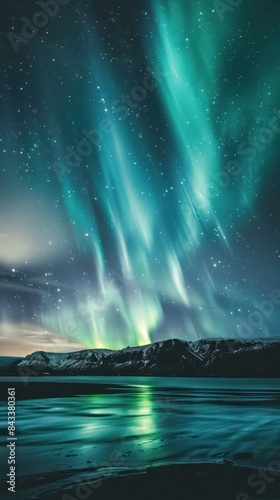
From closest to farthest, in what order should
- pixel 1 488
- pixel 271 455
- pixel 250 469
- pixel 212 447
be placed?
pixel 1 488 < pixel 250 469 < pixel 271 455 < pixel 212 447

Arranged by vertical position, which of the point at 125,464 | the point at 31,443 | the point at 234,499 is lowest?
the point at 234,499

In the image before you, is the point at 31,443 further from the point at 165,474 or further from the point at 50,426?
the point at 165,474

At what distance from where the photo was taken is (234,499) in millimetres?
9602

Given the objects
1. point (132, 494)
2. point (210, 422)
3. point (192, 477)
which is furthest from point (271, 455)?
point (210, 422)

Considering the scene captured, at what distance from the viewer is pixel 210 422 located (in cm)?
2627

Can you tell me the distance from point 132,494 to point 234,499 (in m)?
2.37

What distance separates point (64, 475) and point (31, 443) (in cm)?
726

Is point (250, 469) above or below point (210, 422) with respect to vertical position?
below

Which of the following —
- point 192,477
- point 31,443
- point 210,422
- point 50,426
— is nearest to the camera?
point 192,477

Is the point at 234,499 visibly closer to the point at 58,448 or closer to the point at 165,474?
the point at 165,474

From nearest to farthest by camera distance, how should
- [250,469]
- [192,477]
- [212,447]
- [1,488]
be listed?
[1,488], [192,477], [250,469], [212,447]

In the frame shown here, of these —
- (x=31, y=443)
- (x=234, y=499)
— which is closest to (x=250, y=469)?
(x=234, y=499)

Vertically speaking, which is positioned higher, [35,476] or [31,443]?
[31,443]

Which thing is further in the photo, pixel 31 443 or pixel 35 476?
pixel 31 443
